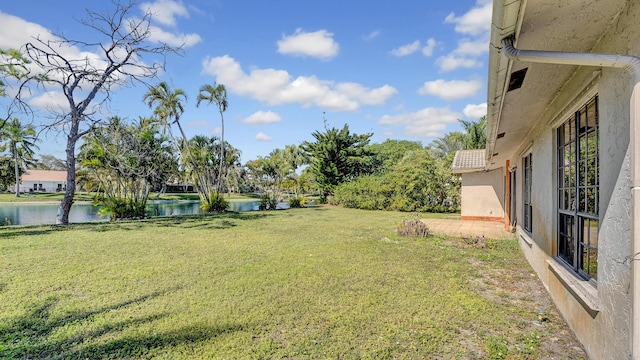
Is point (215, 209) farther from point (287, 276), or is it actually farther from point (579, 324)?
point (579, 324)

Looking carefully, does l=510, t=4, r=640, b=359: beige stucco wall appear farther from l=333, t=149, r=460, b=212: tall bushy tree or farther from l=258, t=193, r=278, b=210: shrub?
l=258, t=193, r=278, b=210: shrub

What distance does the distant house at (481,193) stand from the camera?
46.4 feet

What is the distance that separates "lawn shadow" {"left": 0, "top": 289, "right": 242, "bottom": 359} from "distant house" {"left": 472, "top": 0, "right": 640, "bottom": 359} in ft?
11.0

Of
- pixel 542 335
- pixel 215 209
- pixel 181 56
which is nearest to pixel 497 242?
pixel 542 335

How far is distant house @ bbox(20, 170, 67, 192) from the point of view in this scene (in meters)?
52.6

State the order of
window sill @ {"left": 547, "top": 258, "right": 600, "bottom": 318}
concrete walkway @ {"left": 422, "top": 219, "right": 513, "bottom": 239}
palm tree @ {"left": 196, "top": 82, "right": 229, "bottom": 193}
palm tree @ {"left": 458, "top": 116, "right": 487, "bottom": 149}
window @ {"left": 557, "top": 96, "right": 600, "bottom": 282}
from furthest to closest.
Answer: palm tree @ {"left": 458, "top": 116, "right": 487, "bottom": 149}
palm tree @ {"left": 196, "top": 82, "right": 229, "bottom": 193}
concrete walkway @ {"left": 422, "top": 219, "right": 513, "bottom": 239}
window @ {"left": 557, "top": 96, "right": 600, "bottom": 282}
window sill @ {"left": 547, "top": 258, "right": 600, "bottom": 318}

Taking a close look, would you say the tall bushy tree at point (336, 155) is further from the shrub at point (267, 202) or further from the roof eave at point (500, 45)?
the roof eave at point (500, 45)

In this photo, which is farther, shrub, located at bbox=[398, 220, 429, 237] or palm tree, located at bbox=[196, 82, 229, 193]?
palm tree, located at bbox=[196, 82, 229, 193]

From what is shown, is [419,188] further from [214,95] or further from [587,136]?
[587,136]

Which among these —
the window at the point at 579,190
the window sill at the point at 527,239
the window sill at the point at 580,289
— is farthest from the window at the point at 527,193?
the window sill at the point at 580,289

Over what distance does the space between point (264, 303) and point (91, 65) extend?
13.3 m

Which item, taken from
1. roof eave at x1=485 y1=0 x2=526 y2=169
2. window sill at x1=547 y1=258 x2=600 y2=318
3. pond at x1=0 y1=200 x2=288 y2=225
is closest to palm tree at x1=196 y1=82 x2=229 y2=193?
pond at x1=0 y1=200 x2=288 y2=225

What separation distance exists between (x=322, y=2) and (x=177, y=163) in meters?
13.6

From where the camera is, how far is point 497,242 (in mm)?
8812
